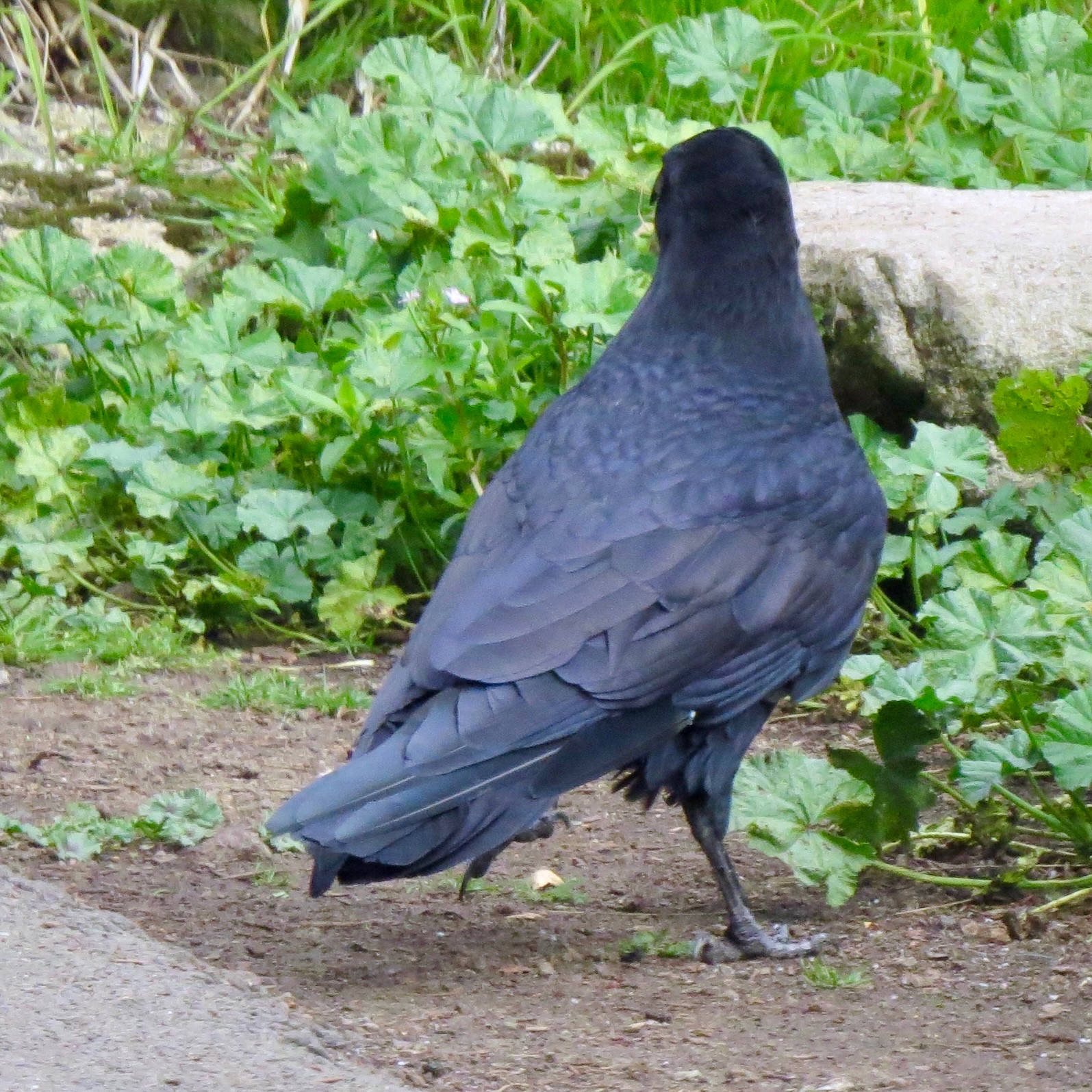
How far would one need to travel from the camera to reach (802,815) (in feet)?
10.5

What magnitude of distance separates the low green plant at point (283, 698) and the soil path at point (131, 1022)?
1368mm

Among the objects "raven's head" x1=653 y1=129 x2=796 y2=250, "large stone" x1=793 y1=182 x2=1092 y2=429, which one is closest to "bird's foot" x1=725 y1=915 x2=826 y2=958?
"raven's head" x1=653 y1=129 x2=796 y2=250

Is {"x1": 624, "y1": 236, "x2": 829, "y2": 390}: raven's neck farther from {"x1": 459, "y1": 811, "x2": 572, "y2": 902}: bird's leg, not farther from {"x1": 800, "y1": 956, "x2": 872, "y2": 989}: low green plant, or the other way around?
{"x1": 800, "y1": 956, "x2": 872, "y2": 989}: low green plant

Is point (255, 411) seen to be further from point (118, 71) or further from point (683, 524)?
point (118, 71)

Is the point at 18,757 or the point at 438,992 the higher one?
the point at 438,992

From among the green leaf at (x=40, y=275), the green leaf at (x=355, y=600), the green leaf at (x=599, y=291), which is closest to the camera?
the green leaf at (x=599, y=291)

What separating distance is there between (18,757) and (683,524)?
5.56ft

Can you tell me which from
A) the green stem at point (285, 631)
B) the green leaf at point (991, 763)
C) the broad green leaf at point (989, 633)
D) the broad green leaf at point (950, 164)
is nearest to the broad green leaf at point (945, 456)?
the broad green leaf at point (989, 633)

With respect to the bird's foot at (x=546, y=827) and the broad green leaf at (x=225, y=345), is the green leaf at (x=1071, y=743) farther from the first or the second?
the broad green leaf at (x=225, y=345)

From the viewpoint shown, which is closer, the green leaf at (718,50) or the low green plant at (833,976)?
the low green plant at (833,976)

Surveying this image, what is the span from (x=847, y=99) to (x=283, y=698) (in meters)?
2.83

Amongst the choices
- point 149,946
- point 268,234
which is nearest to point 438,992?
point 149,946

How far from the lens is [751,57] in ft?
18.7

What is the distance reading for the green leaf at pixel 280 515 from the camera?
4.68 meters
